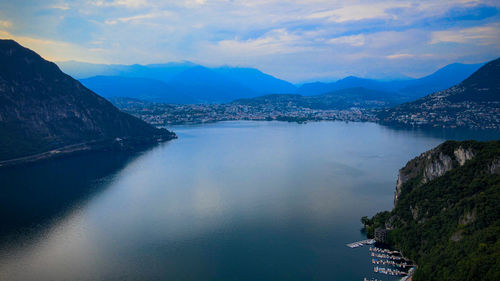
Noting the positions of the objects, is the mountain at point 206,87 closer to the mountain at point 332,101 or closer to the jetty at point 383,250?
the mountain at point 332,101

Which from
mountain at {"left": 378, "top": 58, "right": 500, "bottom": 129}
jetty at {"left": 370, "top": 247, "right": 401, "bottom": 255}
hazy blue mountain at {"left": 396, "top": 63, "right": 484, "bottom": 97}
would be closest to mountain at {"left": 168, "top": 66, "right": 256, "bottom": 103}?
hazy blue mountain at {"left": 396, "top": 63, "right": 484, "bottom": 97}

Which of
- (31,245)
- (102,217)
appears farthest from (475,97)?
(31,245)

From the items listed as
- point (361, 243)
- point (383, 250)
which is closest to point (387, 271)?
point (383, 250)

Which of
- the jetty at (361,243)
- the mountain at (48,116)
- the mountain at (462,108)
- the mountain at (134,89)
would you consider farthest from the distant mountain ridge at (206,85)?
the jetty at (361,243)

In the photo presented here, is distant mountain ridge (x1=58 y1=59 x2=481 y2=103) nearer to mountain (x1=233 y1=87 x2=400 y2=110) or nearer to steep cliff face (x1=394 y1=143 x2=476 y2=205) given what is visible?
mountain (x1=233 y1=87 x2=400 y2=110)

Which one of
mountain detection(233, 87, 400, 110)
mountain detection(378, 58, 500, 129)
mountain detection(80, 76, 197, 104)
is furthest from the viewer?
mountain detection(80, 76, 197, 104)

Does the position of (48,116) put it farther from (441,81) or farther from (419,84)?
(441,81)

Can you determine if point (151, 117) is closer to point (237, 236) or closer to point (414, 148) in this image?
point (414, 148)
